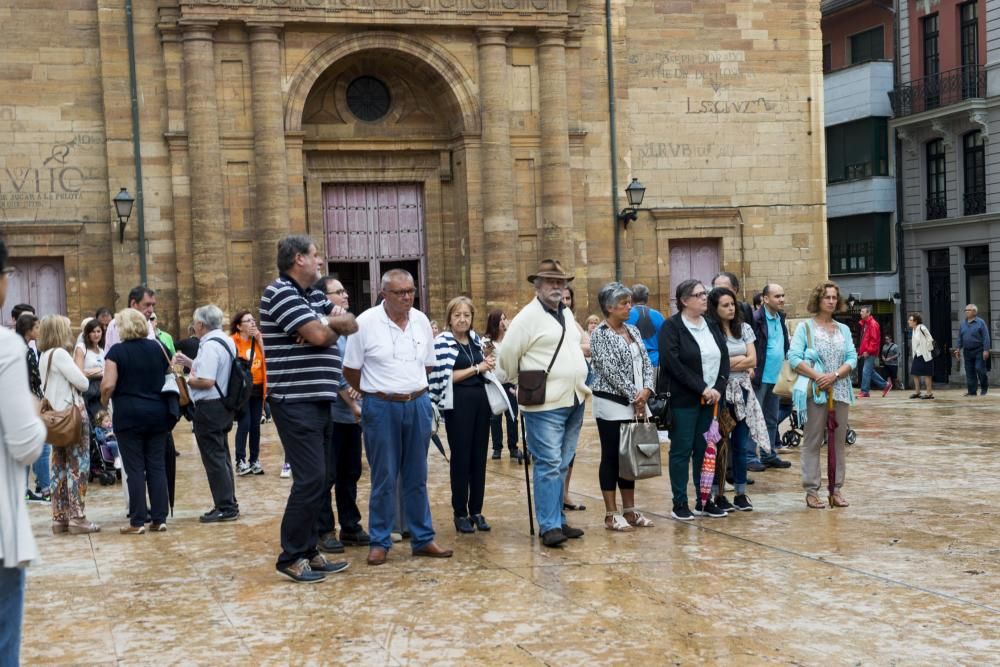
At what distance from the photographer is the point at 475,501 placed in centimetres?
976

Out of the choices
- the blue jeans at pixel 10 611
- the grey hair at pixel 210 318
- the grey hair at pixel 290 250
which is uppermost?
the grey hair at pixel 290 250

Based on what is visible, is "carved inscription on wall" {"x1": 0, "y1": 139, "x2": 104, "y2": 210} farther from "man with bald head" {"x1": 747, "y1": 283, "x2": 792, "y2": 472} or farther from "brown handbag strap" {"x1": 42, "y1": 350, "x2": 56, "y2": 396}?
"man with bald head" {"x1": 747, "y1": 283, "x2": 792, "y2": 472}

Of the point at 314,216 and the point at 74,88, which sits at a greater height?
the point at 74,88

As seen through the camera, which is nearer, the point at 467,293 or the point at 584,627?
the point at 584,627

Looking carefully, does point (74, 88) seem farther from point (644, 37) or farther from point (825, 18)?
point (825, 18)

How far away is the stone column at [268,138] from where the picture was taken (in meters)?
22.7

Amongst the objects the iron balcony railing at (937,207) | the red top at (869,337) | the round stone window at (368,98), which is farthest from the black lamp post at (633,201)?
A: the iron balcony railing at (937,207)

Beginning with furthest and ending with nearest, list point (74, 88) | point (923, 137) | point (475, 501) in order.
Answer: point (923, 137) → point (74, 88) → point (475, 501)

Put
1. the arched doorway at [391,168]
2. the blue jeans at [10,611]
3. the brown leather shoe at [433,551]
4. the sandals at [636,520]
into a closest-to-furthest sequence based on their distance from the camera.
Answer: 1. the blue jeans at [10,611]
2. the brown leather shoe at [433,551]
3. the sandals at [636,520]
4. the arched doorway at [391,168]

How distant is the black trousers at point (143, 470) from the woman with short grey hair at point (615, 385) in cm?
350

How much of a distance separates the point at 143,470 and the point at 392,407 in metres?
2.71

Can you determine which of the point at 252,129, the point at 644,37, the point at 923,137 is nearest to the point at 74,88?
the point at 252,129

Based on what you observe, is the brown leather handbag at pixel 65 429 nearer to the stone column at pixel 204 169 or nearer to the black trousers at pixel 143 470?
the black trousers at pixel 143 470

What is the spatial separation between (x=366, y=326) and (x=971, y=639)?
4228 mm
